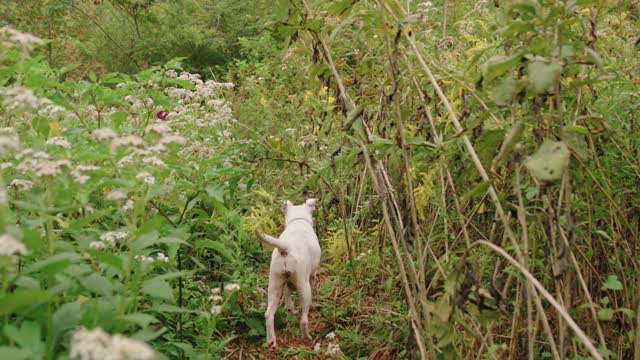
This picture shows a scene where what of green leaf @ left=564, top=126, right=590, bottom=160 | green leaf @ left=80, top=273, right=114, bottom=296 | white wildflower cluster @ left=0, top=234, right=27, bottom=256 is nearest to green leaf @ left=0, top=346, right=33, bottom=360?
white wildflower cluster @ left=0, top=234, right=27, bottom=256

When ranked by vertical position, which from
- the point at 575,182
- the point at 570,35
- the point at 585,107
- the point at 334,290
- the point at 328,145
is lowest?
the point at 334,290

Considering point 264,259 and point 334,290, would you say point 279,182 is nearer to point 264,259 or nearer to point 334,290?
point 264,259

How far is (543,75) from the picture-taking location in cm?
159

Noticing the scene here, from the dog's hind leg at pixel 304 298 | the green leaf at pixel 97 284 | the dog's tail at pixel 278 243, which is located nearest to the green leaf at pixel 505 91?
the green leaf at pixel 97 284

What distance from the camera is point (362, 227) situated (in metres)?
4.27

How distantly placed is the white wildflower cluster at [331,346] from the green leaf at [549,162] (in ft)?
4.97

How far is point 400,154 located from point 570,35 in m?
0.58

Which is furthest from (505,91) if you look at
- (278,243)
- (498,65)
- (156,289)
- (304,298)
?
(304,298)

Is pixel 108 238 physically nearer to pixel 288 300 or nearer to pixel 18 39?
pixel 18 39

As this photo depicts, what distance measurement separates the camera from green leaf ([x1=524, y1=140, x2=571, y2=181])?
1.58 meters

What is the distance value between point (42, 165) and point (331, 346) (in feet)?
5.22

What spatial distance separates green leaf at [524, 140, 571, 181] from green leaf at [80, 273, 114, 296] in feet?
3.70

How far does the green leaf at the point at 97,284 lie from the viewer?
1.87 metres

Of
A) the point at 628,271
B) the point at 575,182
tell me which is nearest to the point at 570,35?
the point at 575,182
